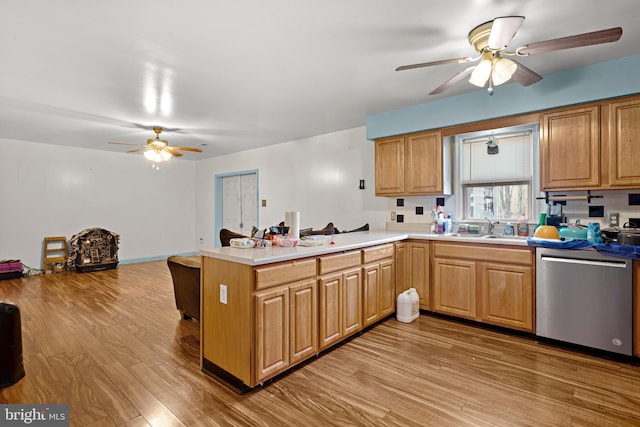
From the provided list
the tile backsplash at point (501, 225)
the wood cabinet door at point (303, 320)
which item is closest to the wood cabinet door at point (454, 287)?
the tile backsplash at point (501, 225)

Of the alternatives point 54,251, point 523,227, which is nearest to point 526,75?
point 523,227

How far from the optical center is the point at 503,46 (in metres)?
1.96

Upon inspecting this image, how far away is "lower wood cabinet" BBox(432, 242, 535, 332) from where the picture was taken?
290cm

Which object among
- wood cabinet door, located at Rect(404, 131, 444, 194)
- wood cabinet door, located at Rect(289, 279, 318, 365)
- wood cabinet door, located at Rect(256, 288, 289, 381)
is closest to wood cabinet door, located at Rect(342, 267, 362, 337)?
wood cabinet door, located at Rect(289, 279, 318, 365)

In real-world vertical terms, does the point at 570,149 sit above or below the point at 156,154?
below

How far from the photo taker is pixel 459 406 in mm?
1936

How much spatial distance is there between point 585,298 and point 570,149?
4.35 ft

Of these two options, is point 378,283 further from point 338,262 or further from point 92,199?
point 92,199

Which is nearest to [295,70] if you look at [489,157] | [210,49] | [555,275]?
[210,49]

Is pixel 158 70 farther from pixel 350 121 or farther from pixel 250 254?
pixel 350 121

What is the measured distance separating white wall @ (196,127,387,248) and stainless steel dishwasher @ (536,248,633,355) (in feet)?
7.21

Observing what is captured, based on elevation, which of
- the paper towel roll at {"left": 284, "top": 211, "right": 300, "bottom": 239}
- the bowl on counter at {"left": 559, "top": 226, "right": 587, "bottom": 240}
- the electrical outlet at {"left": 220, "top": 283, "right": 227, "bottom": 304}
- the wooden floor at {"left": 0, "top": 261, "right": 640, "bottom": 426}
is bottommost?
the wooden floor at {"left": 0, "top": 261, "right": 640, "bottom": 426}

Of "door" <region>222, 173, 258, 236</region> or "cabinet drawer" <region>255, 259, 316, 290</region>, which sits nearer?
"cabinet drawer" <region>255, 259, 316, 290</region>

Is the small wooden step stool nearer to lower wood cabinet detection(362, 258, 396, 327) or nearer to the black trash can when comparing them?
the black trash can
